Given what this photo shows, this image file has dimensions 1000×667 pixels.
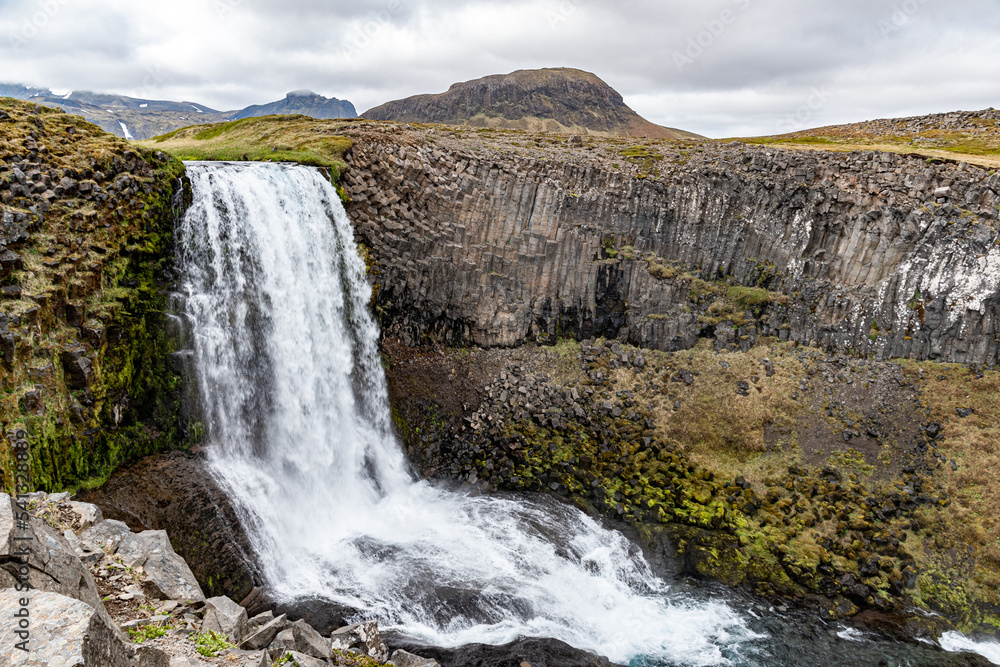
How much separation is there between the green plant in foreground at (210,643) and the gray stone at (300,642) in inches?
46.9

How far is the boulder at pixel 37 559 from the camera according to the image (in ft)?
21.7

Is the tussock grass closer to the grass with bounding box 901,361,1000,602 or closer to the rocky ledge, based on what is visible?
the grass with bounding box 901,361,1000,602

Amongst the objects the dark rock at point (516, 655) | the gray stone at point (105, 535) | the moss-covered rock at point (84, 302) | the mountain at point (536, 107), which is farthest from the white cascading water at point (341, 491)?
the mountain at point (536, 107)

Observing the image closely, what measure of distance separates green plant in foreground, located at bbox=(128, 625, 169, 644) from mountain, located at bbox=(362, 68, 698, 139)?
451ft

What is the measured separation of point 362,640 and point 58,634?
27.1 ft

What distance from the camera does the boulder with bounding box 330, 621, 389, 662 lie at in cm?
1233

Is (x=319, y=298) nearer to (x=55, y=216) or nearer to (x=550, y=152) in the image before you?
(x=55, y=216)

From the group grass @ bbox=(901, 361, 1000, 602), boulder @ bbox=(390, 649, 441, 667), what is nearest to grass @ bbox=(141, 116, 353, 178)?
boulder @ bbox=(390, 649, 441, 667)

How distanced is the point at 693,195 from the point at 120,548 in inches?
1140

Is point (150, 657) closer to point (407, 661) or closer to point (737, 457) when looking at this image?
point (407, 661)

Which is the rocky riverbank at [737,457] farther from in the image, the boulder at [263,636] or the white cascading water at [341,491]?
the boulder at [263,636]

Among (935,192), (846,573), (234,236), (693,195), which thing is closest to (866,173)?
(935,192)

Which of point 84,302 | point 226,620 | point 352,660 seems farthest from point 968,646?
point 84,302

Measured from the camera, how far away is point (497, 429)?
2473 cm
